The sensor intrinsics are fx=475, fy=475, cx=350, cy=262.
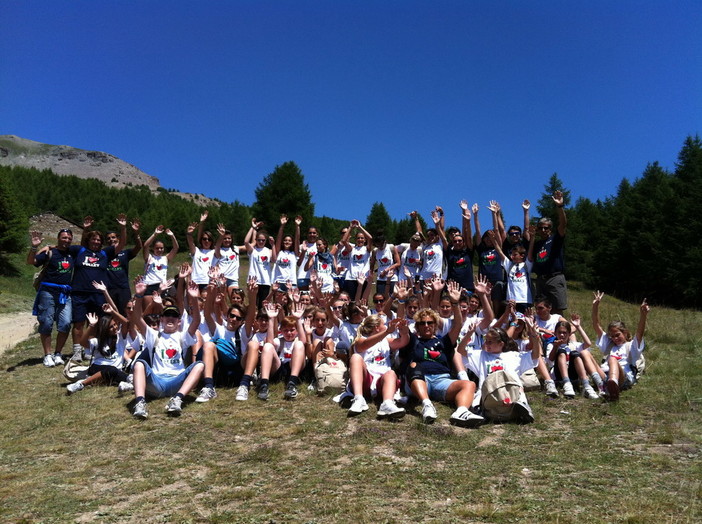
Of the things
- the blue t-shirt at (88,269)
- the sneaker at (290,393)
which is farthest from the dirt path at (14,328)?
the sneaker at (290,393)

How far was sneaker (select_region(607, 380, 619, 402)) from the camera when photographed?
20.1 ft

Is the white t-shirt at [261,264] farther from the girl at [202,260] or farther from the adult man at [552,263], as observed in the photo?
the adult man at [552,263]

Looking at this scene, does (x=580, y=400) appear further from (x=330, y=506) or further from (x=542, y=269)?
(x=330, y=506)

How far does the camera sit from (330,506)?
137 inches

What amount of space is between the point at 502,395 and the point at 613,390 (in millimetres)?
1795

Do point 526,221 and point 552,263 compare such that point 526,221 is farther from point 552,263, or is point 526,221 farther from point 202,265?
point 202,265

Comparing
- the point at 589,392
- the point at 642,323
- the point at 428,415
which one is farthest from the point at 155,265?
the point at 642,323

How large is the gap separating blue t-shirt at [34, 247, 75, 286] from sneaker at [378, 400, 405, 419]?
6554 millimetres

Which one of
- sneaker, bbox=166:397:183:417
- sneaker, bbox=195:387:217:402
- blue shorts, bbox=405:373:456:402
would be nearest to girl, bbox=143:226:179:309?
sneaker, bbox=195:387:217:402

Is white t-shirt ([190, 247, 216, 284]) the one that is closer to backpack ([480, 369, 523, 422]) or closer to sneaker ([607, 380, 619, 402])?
backpack ([480, 369, 523, 422])

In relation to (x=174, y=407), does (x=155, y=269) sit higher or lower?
higher

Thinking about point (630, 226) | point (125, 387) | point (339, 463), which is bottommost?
point (339, 463)

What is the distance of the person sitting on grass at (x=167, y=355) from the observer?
6305 millimetres

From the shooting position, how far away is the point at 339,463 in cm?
439
